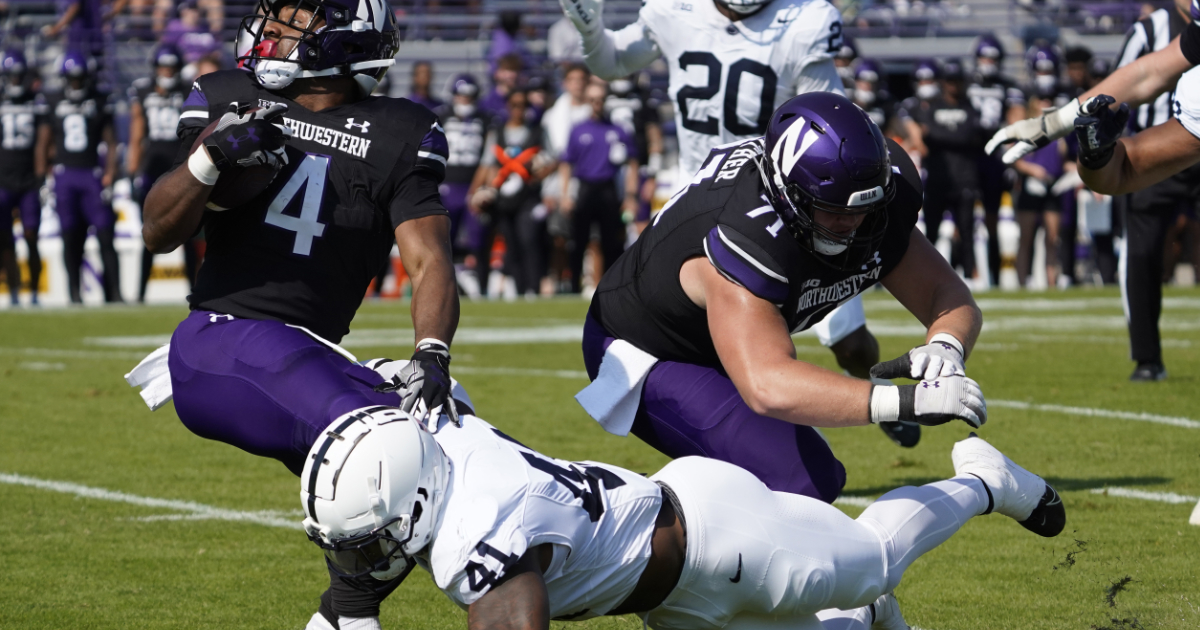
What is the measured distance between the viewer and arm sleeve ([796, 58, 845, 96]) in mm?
6105

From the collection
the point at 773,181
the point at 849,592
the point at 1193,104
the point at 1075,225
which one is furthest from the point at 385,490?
the point at 1075,225

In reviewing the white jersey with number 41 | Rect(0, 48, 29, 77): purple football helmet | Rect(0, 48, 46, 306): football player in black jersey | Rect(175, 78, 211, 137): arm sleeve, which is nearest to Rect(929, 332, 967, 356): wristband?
Rect(175, 78, 211, 137): arm sleeve

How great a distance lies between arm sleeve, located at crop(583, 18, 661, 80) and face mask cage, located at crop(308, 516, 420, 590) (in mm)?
3801

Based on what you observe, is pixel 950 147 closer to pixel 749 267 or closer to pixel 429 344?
pixel 749 267

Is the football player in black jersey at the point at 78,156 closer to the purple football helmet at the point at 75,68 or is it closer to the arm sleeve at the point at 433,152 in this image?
the purple football helmet at the point at 75,68

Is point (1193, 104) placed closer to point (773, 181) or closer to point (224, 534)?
point (773, 181)

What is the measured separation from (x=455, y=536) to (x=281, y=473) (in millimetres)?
3081

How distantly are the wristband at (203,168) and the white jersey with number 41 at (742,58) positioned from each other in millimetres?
3059

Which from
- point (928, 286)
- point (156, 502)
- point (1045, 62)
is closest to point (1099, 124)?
point (928, 286)

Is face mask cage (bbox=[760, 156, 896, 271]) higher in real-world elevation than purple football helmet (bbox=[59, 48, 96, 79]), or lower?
higher

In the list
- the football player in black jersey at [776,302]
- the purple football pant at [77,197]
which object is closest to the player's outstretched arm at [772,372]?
the football player in black jersey at [776,302]

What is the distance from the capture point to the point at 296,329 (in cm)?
360

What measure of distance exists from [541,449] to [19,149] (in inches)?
375

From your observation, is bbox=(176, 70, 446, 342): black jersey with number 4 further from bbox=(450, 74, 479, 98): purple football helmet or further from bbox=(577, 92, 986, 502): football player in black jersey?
bbox=(450, 74, 479, 98): purple football helmet
